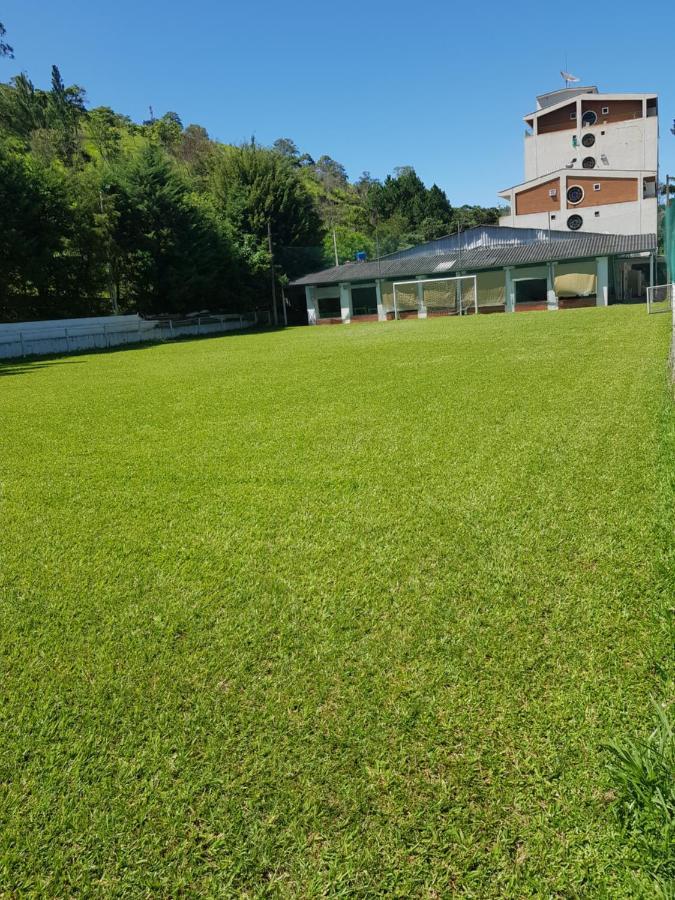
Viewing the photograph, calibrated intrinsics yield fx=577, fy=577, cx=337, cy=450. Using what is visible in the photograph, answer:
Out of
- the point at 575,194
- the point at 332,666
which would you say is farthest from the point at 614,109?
the point at 332,666

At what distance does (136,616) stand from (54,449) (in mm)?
4140

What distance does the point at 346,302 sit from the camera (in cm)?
3356

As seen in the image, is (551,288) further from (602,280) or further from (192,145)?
(192,145)

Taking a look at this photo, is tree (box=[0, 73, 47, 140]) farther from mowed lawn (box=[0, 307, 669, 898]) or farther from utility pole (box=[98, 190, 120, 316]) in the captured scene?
mowed lawn (box=[0, 307, 669, 898])

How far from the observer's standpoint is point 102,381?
40.9 feet

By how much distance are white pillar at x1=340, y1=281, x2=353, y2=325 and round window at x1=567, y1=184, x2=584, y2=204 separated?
17.4 metres

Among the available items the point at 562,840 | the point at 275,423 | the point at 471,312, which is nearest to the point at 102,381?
the point at 275,423

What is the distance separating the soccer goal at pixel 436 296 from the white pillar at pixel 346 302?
3.03 m

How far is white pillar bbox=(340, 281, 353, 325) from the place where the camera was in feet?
110

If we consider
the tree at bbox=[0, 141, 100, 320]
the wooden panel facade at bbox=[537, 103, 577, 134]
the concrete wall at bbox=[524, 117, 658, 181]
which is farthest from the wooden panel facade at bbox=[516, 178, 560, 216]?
the tree at bbox=[0, 141, 100, 320]

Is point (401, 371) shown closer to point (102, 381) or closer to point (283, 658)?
point (102, 381)

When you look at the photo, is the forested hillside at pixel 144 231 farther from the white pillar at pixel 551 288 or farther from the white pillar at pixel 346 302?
the white pillar at pixel 551 288

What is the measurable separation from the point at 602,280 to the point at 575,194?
1498cm

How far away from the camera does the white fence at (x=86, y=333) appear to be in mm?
21359
